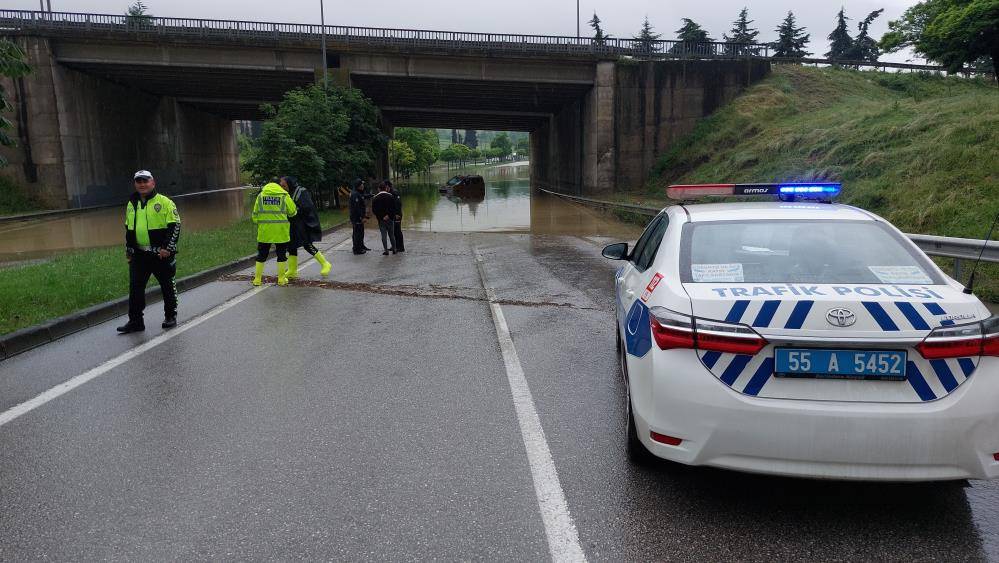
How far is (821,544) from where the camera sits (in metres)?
3.16

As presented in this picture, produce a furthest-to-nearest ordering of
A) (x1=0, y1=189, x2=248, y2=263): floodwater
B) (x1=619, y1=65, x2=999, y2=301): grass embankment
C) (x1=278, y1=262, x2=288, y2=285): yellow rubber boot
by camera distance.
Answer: (x1=0, y1=189, x2=248, y2=263): floodwater → (x1=619, y1=65, x2=999, y2=301): grass embankment → (x1=278, y1=262, x2=288, y2=285): yellow rubber boot

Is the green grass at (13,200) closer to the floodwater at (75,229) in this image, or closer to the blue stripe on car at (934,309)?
the floodwater at (75,229)

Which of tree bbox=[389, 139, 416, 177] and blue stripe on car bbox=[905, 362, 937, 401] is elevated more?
tree bbox=[389, 139, 416, 177]

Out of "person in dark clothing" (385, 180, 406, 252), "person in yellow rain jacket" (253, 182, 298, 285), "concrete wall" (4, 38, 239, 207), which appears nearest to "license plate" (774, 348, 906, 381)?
"person in yellow rain jacket" (253, 182, 298, 285)

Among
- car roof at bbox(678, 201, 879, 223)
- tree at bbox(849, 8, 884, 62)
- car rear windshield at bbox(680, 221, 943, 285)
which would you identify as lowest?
car rear windshield at bbox(680, 221, 943, 285)

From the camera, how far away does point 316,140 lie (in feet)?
92.1

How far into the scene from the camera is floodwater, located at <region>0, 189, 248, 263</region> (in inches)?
723

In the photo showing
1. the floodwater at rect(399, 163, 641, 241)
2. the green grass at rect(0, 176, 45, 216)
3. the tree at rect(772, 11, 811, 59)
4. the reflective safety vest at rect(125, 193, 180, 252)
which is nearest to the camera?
the reflective safety vest at rect(125, 193, 180, 252)

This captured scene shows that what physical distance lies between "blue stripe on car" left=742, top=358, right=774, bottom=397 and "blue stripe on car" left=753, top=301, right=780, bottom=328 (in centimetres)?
17

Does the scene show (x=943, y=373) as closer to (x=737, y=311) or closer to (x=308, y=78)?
(x=737, y=311)

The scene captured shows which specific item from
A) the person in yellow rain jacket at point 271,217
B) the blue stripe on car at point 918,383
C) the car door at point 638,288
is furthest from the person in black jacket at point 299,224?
the blue stripe on car at point 918,383

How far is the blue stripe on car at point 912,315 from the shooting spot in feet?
10.3

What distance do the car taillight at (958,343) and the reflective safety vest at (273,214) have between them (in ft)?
31.2

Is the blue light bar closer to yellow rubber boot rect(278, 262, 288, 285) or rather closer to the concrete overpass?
yellow rubber boot rect(278, 262, 288, 285)
